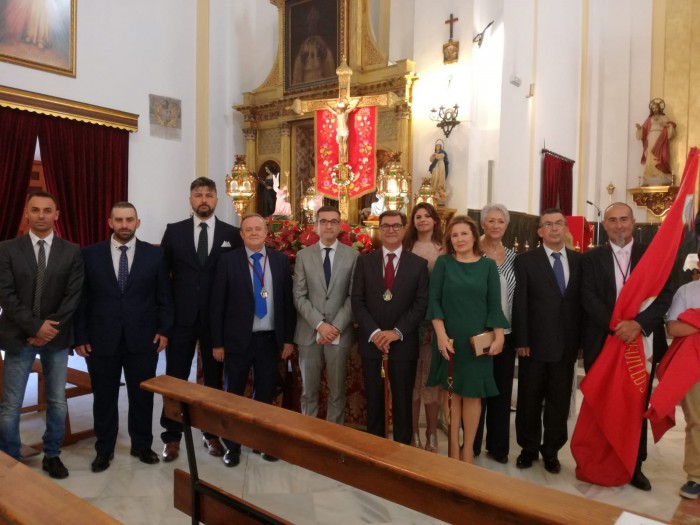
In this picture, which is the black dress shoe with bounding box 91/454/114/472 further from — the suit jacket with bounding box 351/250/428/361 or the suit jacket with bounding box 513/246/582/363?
the suit jacket with bounding box 513/246/582/363

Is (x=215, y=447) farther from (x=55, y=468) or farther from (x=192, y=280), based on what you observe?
(x=192, y=280)

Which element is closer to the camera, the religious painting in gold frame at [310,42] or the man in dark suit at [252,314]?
the man in dark suit at [252,314]

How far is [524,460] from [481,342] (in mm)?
937

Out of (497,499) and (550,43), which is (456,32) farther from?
(497,499)

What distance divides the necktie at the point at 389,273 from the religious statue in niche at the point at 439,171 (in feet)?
17.4

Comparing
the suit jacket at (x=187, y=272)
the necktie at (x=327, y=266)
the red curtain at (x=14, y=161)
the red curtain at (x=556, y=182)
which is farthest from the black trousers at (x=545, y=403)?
the red curtain at (x=556, y=182)

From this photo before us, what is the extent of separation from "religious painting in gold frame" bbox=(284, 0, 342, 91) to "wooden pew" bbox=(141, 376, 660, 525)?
347 inches

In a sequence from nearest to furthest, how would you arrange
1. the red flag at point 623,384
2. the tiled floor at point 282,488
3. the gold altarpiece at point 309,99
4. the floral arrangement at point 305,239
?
the tiled floor at point 282,488
the red flag at point 623,384
the floral arrangement at point 305,239
the gold altarpiece at point 309,99

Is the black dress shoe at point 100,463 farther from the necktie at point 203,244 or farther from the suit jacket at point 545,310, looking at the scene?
the suit jacket at point 545,310

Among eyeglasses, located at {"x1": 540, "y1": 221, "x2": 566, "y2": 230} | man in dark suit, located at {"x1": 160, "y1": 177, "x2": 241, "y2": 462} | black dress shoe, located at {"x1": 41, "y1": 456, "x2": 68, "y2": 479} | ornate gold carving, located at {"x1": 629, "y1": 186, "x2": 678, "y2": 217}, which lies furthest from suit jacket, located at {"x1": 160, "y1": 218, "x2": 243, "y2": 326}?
ornate gold carving, located at {"x1": 629, "y1": 186, "x2": 678, "y2": 217}

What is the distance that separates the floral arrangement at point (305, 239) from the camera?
385cm

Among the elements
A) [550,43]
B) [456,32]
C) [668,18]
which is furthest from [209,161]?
[668,18]

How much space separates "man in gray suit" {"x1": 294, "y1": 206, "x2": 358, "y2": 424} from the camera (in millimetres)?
3365

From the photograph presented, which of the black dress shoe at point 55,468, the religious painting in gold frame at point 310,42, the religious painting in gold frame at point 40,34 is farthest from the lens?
the religious painting in gold frame at point 310,42
